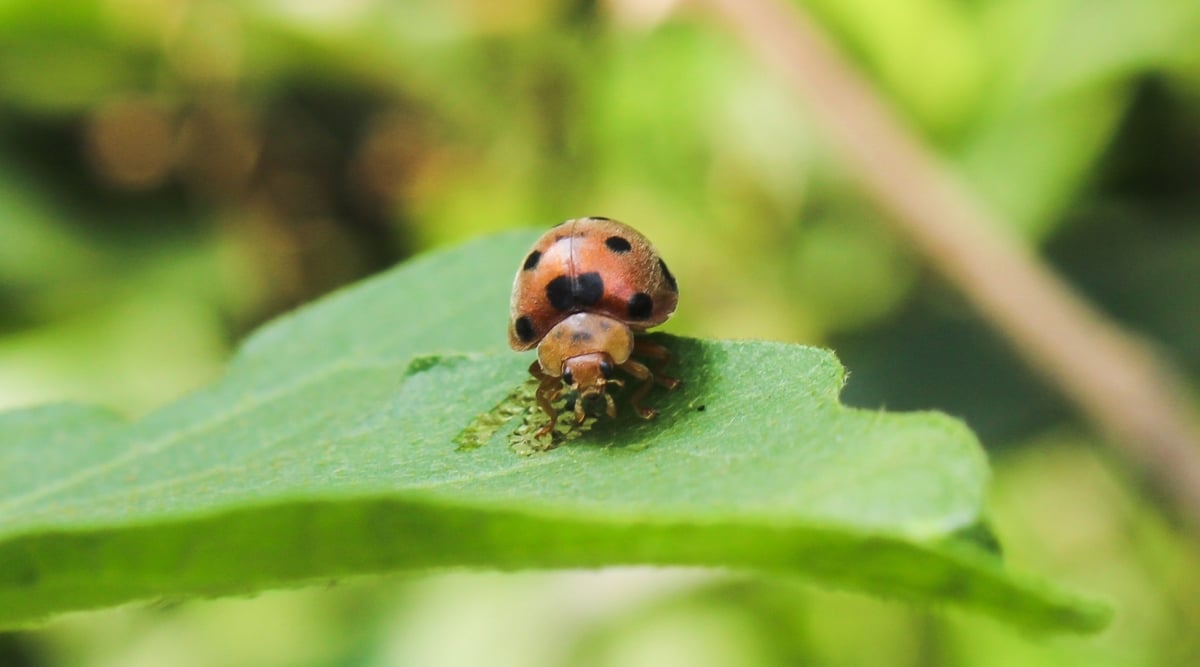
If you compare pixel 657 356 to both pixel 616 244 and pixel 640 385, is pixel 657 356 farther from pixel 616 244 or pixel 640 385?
pixel 616 244

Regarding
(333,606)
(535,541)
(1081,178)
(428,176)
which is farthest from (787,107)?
(535,541)

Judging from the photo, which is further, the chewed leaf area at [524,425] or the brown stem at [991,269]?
the brown stem at [991,269]

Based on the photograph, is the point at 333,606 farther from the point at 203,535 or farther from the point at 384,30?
the point at 203,535

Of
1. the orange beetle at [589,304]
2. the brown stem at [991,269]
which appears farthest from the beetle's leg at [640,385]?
the brown stem at [991,269]

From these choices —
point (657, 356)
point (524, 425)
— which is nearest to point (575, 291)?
point (657, 356)

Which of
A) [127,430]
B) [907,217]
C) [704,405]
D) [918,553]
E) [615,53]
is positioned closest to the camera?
[918,553]

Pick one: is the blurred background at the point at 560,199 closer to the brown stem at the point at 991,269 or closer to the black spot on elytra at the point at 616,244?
the brown stem at the point at 991,269
